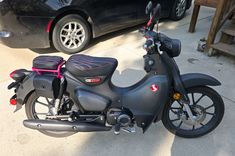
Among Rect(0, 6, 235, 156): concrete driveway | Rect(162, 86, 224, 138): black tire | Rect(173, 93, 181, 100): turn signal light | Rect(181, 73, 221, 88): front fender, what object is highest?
Rect(181, 73, 221, 88): front fender

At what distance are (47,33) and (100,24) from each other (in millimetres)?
954

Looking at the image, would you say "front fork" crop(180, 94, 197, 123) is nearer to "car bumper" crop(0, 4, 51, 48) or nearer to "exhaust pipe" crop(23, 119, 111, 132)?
"exhaust pipe" crop(23, 119, 111, 132)

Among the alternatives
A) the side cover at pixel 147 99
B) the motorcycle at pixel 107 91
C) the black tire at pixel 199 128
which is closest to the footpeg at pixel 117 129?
the motorcycle at pixel 107 91

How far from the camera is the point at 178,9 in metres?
5.59

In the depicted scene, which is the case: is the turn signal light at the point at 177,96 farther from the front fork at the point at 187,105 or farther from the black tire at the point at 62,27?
the black tire at the point at 62,27

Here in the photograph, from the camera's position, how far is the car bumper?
11.3 ft

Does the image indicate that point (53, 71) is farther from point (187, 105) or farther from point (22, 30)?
point (22, 30)

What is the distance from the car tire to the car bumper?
3.01m

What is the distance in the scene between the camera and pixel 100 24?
424cm

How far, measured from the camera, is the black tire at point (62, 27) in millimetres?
3818

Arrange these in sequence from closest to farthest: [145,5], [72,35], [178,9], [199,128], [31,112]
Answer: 1. [31,112]
2. [199,128]
3. [72,35]
4. [145,5]
5. [178,9]

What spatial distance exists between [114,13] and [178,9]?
1.94 metres

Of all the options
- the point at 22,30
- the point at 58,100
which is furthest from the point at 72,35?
the point at 58,100

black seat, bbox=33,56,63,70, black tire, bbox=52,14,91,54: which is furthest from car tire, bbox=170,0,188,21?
black seat, bbox=33,56,63,70
